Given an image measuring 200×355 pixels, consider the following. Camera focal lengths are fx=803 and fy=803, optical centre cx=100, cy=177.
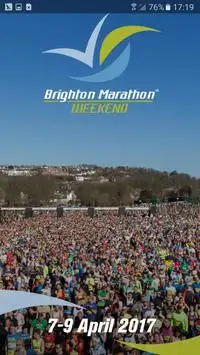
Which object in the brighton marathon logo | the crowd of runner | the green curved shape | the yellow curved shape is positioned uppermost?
the yellow curved shape

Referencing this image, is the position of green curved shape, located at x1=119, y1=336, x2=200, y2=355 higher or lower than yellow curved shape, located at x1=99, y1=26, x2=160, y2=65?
lower

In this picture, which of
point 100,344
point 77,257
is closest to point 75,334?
point 100,344

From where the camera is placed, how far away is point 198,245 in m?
5.61

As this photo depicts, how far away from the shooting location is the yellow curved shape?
5.22m

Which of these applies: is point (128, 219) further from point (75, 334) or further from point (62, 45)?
point (62, 45)

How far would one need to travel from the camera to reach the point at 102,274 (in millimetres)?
5469

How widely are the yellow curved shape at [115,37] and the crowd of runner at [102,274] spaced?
1.12m

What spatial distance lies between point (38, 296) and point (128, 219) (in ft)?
2.80
